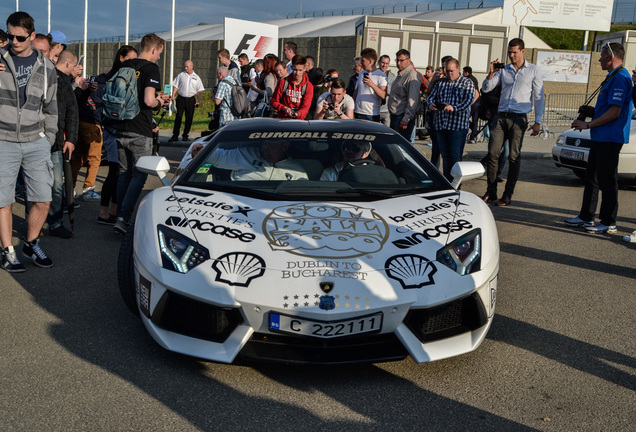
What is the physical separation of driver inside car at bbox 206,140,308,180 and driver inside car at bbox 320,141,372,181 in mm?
163

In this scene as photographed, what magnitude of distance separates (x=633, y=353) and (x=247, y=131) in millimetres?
2932

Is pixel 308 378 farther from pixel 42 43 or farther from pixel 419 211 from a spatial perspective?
pixel 42 43

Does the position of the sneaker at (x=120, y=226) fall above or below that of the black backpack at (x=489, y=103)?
below

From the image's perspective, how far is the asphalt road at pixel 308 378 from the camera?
301cm

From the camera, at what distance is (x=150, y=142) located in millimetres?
6715

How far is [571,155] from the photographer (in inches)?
414

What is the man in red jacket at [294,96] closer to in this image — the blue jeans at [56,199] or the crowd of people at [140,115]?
the crowd of people at [140,115]

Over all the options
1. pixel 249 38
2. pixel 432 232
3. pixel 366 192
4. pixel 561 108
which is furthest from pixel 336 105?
pixel 561 108

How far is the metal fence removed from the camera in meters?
22.0

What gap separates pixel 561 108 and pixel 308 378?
22110 millimetres

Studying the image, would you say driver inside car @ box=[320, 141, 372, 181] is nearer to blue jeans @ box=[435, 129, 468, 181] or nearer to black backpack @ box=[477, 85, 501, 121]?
blue jeans @ box=[435, 129, 468, 181]

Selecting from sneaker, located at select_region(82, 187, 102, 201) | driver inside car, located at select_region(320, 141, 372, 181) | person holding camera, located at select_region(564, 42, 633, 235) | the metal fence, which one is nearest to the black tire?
driver inside car, located at select_region(320, 141, 372, 181)

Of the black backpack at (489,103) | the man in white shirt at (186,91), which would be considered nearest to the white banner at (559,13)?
the man in white shirt at (186,91)

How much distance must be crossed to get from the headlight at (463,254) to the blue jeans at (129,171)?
3778 millimetres
